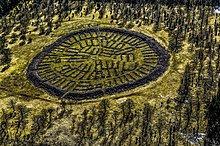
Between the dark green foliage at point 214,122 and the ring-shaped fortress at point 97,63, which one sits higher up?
the ring-shaped fortress at point 97,63

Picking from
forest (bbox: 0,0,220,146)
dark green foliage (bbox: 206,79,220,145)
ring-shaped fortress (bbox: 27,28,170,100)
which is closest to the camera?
dark green foliage (bbox: 206,79,220,145)

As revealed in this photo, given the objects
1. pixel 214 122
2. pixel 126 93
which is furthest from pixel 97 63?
pixel 214 122

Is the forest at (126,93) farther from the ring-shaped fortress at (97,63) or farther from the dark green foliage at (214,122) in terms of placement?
the ring-shaped fortress at (97,63)

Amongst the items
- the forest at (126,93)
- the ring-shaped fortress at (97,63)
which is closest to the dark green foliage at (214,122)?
the forest at (126,93)

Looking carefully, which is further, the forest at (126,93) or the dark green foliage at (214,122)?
the forest at (126,93)

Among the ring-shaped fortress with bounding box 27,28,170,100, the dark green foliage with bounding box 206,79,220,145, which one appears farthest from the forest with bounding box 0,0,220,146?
the ring-shaped fortress with bounding box 27,28,170,100

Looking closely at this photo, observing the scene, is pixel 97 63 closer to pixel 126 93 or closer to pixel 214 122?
pixel 126 93

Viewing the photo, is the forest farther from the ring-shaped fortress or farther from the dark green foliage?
the ring-shaped fortress
